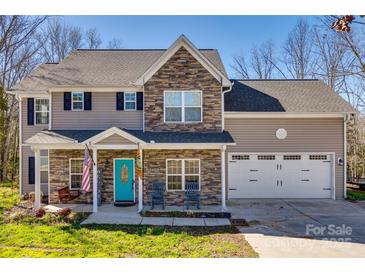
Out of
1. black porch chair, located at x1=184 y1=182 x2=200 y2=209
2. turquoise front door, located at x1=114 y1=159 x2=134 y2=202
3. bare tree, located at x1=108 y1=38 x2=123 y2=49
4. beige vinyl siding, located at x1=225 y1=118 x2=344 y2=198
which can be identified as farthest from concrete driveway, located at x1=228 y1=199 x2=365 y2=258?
bare tree, located at x1=108 y1=38 x2=123 y2=49

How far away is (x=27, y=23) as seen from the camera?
1825 cm

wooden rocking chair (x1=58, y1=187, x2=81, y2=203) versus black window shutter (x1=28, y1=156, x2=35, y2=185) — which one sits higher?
black window shutter (x1=28, y1=156, x2=35, y2=185)

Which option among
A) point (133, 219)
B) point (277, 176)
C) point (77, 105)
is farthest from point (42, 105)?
point (277, 176)

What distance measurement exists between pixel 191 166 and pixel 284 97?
6654 mm

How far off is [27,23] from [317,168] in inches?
769

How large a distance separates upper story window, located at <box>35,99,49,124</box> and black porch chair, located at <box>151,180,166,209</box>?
6638 mm

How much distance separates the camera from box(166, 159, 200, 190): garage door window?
12.5 metres

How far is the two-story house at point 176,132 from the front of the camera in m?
12.3

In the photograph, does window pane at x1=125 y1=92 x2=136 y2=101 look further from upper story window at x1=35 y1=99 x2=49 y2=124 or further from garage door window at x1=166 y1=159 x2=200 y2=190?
upper story window at x1=35 y1=99 x2=49 y2=124

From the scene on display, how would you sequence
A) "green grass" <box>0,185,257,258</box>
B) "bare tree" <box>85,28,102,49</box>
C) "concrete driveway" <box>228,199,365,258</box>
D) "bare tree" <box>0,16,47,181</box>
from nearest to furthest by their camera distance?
1. "green grass" <box>0,185,257,258</box>
2. "concrete driveway" <box>228,199,365,258</box>
3. "bare tree" <box>0,16,47,181</box>
4. "bare tree" <box>85,28,102,49</box>

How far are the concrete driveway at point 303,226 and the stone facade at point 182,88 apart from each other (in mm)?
4035

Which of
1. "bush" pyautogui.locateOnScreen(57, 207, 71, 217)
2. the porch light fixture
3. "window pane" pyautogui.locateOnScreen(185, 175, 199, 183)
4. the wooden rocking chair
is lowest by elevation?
"bush" pyautogui.locateOnScreen(57, 207, 71, 217)

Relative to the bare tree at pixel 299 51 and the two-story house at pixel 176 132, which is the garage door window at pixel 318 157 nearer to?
the two-story house at pixel 176 132

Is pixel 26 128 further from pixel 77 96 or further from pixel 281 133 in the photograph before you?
pixel 281 133
